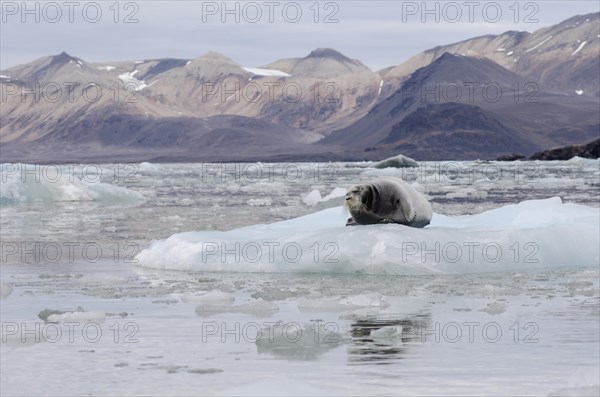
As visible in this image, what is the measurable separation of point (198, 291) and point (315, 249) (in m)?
2.38

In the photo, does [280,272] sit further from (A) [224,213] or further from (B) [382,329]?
(A) [224,213]

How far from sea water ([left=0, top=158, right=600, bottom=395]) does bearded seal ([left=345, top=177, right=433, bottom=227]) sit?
0.71 m

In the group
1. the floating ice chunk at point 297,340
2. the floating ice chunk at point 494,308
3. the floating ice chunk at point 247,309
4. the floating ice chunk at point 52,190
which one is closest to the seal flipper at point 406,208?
the floating ice chunk at point 494,308

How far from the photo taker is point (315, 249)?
13.9 meters

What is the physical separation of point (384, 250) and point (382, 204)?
1793 millimetres

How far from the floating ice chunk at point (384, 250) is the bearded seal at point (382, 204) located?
573 mm

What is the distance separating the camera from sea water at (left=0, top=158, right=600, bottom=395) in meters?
7.34

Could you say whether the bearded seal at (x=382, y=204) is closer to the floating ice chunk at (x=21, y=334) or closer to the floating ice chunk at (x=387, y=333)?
the floating ice chunk at (x=387, y=333)

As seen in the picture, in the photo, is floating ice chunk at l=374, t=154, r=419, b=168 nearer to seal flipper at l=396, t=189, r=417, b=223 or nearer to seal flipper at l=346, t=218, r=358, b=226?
seal flipper at l=396, t=189, r=417, b=223

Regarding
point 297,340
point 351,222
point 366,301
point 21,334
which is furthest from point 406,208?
point 21,334

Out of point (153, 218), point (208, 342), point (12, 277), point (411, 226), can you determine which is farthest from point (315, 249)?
point (153, 218)

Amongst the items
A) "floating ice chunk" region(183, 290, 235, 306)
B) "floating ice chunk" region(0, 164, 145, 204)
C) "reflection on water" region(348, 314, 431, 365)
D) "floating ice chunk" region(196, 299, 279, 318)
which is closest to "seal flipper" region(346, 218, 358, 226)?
"floating ice chunk" region(183, 290, 235, 306)

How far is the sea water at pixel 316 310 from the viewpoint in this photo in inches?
289

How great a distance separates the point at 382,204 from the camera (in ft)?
50.0
